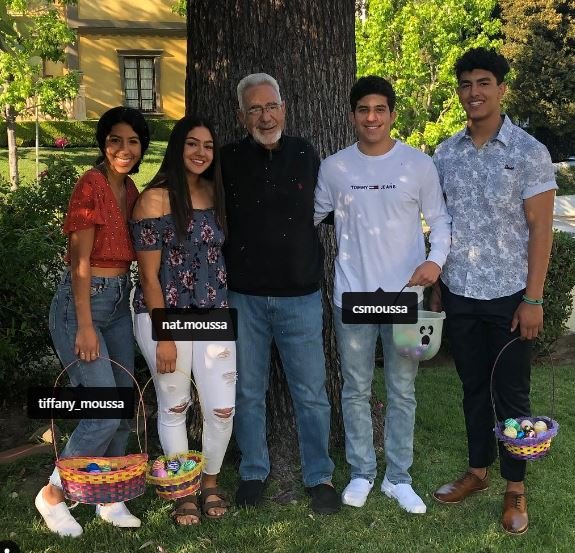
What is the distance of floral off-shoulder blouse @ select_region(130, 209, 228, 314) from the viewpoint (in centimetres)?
326

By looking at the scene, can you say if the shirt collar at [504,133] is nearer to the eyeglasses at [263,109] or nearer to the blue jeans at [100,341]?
the eyeglasses at [263,109]

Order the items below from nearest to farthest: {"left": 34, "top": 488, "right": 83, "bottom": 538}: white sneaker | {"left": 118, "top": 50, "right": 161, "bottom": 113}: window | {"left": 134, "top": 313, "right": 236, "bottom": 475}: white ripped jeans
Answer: {"left": 134, "top": 313, "right": 236, "bottom": 475}: white ripped jeans, {"left": 34, "top": 488, "right": 83, "bottom": 538}: white sneaker, {"left": 118, "top": 50, "right": 161, "bottom": 113}: window

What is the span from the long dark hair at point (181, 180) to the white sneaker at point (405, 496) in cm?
171

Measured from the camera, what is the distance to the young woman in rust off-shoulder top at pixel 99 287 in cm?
317

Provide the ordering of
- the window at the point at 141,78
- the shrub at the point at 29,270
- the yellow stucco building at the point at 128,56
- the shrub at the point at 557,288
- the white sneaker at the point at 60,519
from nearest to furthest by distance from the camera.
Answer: the white sneaker at the point at 60,519 → the shrub at the point at 29,270 → the shrub at the point at 557,288 → the yellow stucco building at the point at 128,56 → the window at the point at 141,78

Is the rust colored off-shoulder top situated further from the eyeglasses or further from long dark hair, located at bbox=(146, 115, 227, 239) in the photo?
the eyeglasses

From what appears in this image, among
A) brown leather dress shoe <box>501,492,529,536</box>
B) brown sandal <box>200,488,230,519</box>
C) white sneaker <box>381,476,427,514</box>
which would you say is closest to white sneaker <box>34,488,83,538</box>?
brown sandal <box>200,488,230,519</box>

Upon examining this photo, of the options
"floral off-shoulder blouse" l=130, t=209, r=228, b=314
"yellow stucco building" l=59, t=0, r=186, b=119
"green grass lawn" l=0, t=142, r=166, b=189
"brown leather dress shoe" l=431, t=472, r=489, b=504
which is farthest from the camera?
"yellow stucco building" l=59, t=0, r=186, b=119

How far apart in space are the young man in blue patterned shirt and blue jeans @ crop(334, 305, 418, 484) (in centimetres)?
35

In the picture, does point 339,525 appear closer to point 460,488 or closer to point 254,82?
point 460,488

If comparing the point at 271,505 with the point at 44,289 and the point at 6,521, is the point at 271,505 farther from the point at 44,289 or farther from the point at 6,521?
the point at 44,289

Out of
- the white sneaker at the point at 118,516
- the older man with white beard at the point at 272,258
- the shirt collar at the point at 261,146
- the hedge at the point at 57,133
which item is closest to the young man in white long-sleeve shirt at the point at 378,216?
the older man with white beard at the point at 272,258

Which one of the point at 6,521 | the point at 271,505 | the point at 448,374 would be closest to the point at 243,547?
the point at 271,505

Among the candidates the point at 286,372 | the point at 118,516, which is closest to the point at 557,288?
the point at 286,372
